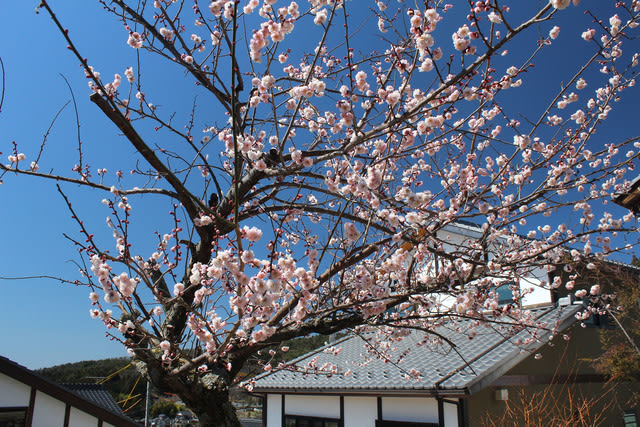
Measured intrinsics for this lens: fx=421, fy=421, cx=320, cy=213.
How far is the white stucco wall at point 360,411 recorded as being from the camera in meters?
6.89

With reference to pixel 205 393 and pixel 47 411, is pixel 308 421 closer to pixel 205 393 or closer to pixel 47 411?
pixel 47 411

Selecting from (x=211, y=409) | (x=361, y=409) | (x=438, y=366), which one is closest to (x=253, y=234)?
(x=211, y=409)

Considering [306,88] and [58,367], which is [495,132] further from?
[58,367]

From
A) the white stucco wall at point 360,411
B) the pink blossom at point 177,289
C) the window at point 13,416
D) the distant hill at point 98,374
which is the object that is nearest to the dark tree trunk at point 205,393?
the pink blossom at point 177,289

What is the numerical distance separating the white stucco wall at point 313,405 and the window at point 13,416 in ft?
14.7

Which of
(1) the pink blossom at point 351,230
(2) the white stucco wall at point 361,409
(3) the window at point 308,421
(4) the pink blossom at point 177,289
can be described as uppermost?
(1) the pink blossom at point 351,230

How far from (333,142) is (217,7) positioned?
1.48 metres

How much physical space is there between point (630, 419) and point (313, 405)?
6215mm

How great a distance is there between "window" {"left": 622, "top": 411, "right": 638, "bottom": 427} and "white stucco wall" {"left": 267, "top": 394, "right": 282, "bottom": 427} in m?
6.73

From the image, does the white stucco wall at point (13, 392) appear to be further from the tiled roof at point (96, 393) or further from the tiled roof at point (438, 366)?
the tiled roof at point (438, 366)

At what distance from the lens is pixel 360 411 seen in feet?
23.3

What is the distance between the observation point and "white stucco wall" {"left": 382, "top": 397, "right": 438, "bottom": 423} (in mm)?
6090

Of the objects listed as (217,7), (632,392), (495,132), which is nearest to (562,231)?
(495,132)

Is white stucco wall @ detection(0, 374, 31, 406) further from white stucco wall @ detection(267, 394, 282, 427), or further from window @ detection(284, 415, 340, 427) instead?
window @ detection(284, 415, 340, 427)
